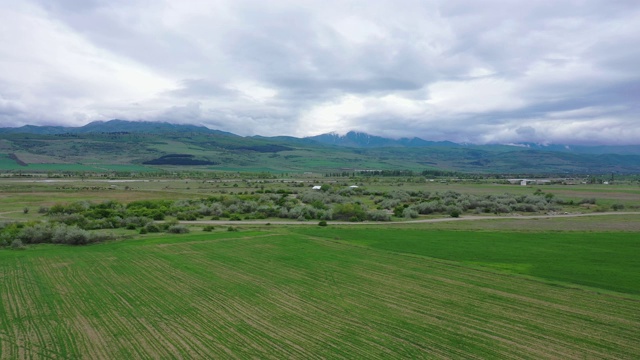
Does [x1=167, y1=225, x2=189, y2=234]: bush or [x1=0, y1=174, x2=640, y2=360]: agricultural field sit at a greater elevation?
[x1=0, y1=174, x2=640, y2=360]: agricultural field

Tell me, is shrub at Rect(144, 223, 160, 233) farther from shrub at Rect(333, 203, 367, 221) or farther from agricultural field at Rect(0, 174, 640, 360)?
shrub at Rect(333, 203, 367, 221)

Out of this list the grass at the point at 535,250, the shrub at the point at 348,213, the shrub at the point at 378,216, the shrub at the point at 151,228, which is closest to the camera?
the grass at the point at 535,250

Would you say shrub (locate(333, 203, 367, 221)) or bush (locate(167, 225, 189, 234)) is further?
shrub (locate(333, 203, 367, 221))

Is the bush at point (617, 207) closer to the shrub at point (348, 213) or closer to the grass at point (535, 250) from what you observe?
the grass at point (535, 250)

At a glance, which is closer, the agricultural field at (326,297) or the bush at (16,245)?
the agricultural field at (326,297)

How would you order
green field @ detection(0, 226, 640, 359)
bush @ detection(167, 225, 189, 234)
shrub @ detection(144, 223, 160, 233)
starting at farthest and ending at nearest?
1. shrub @ detection(144, 223, 160, 233)
2. bush @ detection(167, 225, 189, 234)
3. green field @ detection(0, 226, 640, 359)

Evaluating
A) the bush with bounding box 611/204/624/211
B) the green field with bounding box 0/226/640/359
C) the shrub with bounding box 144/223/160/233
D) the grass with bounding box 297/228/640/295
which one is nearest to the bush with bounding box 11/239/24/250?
the green field with bounding box 0/226/640/359

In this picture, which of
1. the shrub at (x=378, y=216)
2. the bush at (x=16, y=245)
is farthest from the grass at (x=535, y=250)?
the bush at (x=16, y=245)
